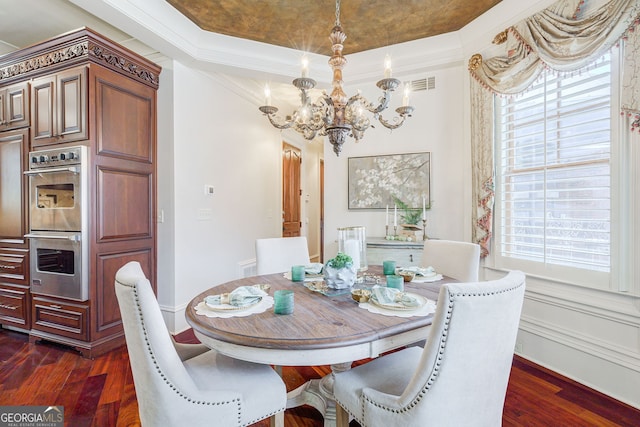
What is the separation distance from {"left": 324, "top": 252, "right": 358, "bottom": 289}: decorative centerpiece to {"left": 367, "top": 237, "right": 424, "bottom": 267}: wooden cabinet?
1436 mm

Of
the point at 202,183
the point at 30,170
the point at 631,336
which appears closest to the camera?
the point at 631,336

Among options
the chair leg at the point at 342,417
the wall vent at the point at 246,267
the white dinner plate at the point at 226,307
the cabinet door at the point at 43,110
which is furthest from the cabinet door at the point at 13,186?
the chair leg at the point at 342,417

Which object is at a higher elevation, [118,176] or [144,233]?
[118,176]

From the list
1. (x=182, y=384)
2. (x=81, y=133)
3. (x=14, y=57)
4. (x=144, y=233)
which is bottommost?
(x=182, y=384)

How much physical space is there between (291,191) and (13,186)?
3.46 metres

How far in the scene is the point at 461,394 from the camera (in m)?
0.98

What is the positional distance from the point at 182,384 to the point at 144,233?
7.02ft

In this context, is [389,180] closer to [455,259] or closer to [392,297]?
[455,259]

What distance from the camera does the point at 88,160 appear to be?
2.34m

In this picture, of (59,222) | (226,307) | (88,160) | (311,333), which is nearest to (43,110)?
(88,160)

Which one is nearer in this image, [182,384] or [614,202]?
[182,384]

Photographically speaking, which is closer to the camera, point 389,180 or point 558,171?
point 558,171

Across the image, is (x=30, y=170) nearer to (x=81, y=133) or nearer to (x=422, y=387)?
(x=81, y=133)

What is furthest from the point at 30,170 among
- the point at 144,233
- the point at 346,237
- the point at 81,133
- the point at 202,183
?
the point at 346,237
